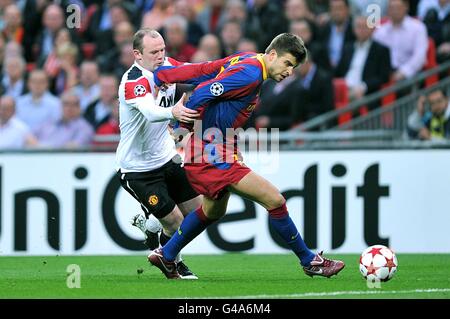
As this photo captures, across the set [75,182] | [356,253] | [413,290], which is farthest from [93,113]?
[413,290]

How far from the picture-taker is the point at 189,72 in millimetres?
9086

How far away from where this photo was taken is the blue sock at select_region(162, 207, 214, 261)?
9.18 m

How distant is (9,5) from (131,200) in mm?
6590

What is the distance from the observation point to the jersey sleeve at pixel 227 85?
873 centimetres

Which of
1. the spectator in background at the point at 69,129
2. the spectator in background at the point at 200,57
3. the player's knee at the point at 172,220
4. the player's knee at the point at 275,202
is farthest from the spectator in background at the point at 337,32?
the player's knee at the point at 275,202

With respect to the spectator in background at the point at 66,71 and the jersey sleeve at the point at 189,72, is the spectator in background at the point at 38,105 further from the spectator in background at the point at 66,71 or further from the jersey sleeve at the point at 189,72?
the jersey sleeve at the point at 189,72

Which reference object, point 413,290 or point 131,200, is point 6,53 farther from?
point 413,290

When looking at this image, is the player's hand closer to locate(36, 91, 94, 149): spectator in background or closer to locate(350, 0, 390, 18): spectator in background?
locate(36, 91, 94, 149): spectator in background

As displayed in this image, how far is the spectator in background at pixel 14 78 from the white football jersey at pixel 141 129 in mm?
7312

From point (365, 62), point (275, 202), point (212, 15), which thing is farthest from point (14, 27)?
point (275, 202)

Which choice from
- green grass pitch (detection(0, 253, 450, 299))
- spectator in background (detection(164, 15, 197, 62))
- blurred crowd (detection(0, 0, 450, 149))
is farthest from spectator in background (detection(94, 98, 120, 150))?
green grass pitch (detection(0, 253, 450, 299))

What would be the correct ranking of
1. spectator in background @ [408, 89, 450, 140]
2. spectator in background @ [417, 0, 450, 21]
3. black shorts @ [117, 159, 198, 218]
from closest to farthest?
1. black shorts @ [117, 159, 198, 218]
2. spectator in background @ [408, 89, 450, 140]
3. spectator in background @ [417, 0, 450, 21]

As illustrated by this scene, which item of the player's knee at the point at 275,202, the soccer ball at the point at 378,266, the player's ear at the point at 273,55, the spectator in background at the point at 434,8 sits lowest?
the soccer ball at the point at 378,266

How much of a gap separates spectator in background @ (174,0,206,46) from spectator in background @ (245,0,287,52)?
77cm
